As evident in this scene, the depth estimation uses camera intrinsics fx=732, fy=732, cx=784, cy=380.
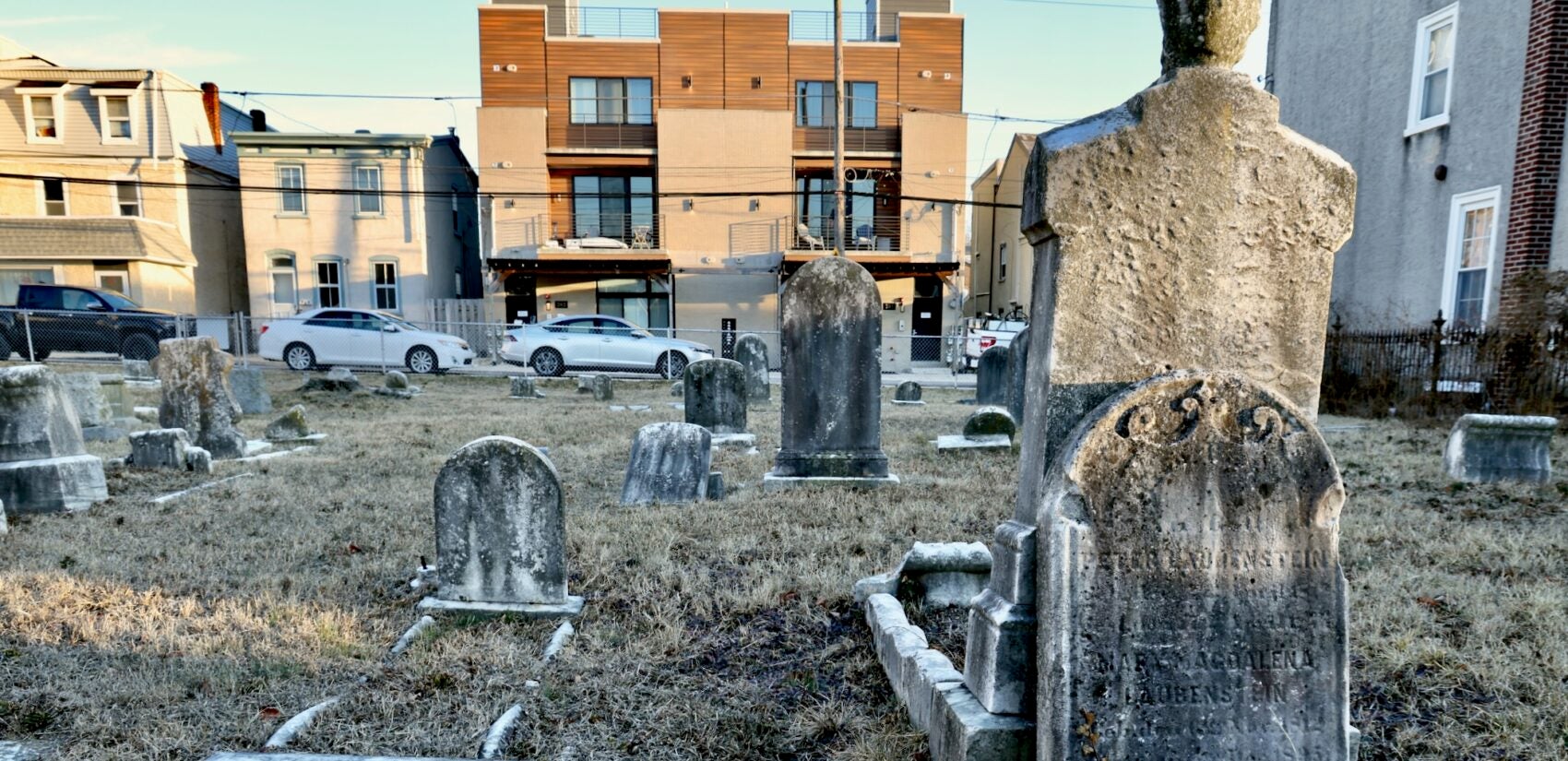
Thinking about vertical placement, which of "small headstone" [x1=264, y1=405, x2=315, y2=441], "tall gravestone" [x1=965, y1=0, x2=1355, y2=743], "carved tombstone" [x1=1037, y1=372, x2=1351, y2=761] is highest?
"tall gravestone" [x1=965, y1=0, x2=1355, y2=743]

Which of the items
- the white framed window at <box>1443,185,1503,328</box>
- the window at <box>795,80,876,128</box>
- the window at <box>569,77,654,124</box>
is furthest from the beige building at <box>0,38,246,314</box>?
the white framed window at <box>1443,185,1503,328</box>

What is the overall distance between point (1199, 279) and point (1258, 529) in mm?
800

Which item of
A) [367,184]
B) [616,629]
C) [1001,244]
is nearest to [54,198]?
[367,184]

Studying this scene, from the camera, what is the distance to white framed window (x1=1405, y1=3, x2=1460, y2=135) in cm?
1155

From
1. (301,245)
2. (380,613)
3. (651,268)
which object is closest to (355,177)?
(301,245)

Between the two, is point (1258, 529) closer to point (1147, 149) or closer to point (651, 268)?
point (1147, 149)

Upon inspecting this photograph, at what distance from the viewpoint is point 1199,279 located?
2.32 m

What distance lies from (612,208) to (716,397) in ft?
55.5

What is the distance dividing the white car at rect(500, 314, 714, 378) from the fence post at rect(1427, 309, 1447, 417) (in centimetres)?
1370

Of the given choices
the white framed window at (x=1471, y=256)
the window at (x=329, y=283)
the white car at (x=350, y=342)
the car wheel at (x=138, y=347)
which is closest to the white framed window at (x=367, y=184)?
the window at (x=329, y=283)

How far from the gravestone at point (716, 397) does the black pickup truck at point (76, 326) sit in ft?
45.6

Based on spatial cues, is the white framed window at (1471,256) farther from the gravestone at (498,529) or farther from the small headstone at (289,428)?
the small headstone at (289,428)

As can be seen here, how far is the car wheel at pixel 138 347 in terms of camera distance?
55.1 ft

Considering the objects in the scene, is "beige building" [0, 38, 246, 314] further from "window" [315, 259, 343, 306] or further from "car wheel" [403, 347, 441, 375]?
"car wheel" [403, 347, 441, 375]
